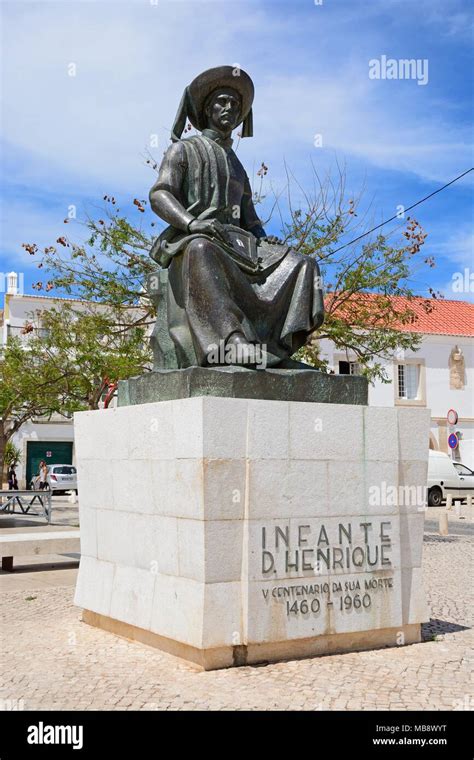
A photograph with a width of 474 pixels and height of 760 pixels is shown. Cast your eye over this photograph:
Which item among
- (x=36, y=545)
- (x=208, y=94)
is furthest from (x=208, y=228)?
(x=36, y=545)

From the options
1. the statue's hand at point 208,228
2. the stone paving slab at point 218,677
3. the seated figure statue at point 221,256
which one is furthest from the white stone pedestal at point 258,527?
the statue's hand at point 208,228

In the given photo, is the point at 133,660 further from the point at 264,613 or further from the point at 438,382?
the point at 438,382

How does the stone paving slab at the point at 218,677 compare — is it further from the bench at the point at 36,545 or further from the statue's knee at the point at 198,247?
the bench at the point at 36,545

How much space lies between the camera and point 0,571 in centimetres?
1070

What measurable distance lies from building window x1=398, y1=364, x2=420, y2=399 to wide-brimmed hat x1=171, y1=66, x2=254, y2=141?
1245 inches

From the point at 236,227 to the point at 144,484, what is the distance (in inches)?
80.4

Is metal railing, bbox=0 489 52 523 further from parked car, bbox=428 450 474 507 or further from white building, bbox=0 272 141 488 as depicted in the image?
white building, bbox=0 272 141 488

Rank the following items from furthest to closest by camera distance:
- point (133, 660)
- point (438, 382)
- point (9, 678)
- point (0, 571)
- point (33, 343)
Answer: point (438, 382), point (33, 343), point (0, 571), point (133, 660), point (9, 678)

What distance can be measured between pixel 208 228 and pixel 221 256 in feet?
0.70

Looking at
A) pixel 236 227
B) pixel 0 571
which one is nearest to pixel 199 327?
pixel 236 227

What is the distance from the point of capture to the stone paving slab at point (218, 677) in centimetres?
426

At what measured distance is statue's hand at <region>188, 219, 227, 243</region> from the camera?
5.64 m

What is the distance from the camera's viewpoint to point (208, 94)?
6348 mm

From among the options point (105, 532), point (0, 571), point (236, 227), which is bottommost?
point (0, 571)
